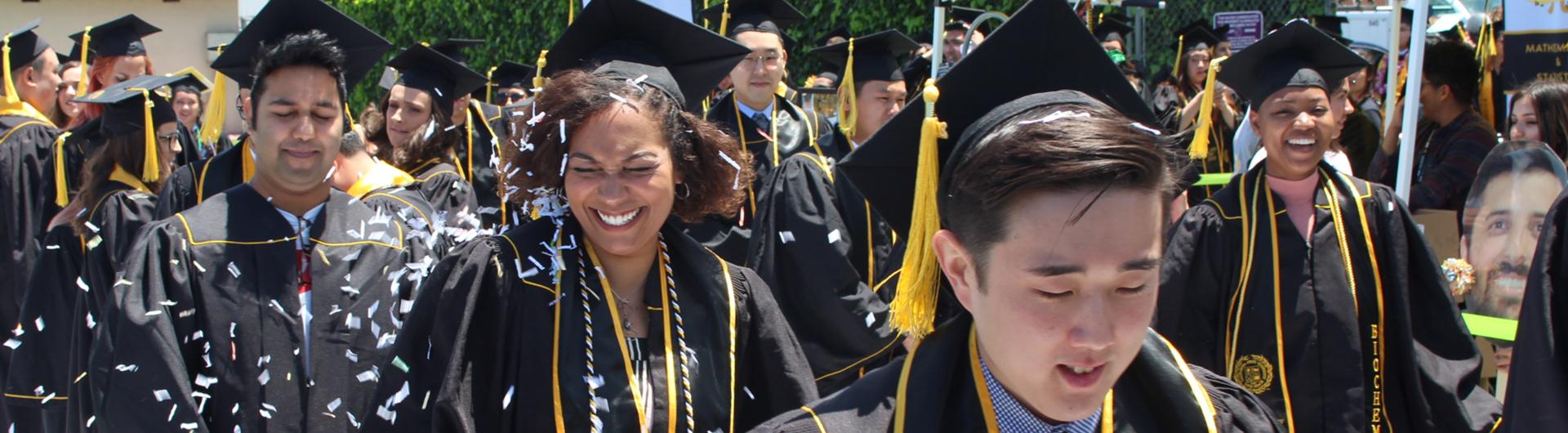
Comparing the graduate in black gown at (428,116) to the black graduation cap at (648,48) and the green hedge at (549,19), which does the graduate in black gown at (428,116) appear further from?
the black graduation cap at (648,48)

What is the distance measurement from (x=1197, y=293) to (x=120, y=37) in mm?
7110

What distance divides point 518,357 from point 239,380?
1.06m

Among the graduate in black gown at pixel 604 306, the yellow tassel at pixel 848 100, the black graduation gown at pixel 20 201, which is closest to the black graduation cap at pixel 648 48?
the graduate in black gown at pixel 604 306

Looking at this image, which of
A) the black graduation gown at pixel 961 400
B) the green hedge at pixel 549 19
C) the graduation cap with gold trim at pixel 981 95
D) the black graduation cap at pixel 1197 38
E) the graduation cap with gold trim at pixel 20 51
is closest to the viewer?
the black graduation gown at pixel 961 400

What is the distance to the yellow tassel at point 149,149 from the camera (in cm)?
557

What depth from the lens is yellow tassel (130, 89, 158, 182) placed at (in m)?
5.57

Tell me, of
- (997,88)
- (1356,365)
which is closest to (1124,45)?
(1356,365)

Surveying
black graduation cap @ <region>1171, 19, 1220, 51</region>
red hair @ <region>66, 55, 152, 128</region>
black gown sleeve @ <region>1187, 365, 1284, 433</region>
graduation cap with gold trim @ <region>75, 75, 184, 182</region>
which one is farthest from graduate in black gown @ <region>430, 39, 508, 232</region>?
black gown sleeve @ <region>1187, 365, 1284, 433</region>

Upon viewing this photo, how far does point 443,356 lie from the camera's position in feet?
9.04

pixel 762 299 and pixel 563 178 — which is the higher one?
pixel 563 178

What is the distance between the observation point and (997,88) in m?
2.14

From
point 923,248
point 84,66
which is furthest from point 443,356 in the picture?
point 84,66

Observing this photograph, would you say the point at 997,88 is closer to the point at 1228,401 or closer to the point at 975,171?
the point at 975,171

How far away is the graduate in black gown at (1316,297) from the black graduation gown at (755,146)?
2.14 meters
